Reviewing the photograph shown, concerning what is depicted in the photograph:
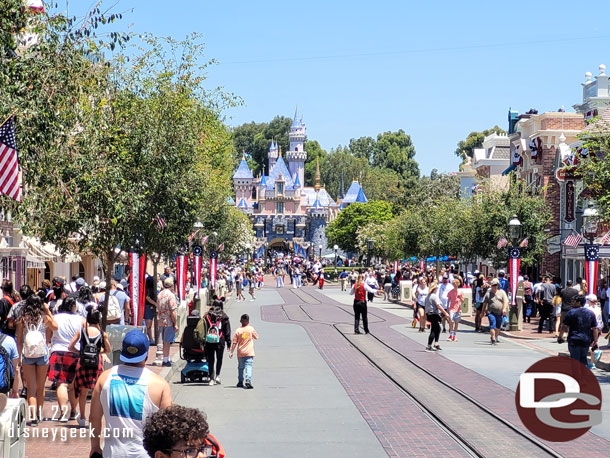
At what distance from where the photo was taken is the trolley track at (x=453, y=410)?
11.4m

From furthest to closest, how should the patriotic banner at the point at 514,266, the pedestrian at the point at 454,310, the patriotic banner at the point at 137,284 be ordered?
the patriotic banner at the point at 514,266, the pedestrian at the point at 454,310, the patriotic banner at the point at 137,284

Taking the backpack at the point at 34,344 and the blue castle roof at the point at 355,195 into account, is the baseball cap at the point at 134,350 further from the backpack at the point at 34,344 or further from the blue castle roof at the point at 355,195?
the blue castle roof at the point at 355,195

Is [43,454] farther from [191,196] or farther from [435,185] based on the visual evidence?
[435,185]

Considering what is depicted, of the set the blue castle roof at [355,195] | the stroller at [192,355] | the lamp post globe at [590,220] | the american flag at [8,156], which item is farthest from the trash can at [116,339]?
the blue castle roof at [355,195]

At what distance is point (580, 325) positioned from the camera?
52.6 feet

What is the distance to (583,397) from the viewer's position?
15.0 metres

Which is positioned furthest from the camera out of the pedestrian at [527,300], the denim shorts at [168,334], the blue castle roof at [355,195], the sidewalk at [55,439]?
the blue castle roof at [355,195]

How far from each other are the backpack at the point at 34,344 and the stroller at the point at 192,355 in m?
4.51

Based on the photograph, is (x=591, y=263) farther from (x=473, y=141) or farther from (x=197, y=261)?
(x=473, y=141)

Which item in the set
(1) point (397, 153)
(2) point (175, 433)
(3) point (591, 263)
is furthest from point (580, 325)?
(1) point (397, 153)

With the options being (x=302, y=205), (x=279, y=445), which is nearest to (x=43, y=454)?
(x=279, y=445)

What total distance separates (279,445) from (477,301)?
774 inches

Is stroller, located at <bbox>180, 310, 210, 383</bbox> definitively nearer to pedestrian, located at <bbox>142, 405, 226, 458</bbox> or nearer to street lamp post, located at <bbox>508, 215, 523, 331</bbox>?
pedestrian, located at <bbox>142, 405, 226, 458</bbox>

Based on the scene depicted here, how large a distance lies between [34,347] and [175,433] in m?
7.63
